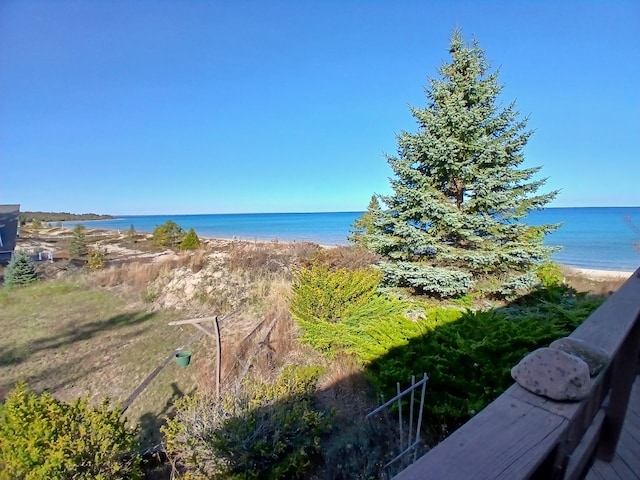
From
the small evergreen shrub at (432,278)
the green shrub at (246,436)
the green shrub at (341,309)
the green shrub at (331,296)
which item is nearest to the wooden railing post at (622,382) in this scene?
the green shrub at (246,436)

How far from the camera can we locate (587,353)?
705mm

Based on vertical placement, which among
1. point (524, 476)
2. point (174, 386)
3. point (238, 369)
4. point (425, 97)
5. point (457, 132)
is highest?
point (425, 97)

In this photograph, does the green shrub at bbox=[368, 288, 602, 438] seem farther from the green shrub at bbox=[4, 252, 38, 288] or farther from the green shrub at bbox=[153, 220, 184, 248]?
the green shrub at bbox=[153, 220, 184, 248]

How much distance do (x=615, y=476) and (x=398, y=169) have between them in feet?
18.0

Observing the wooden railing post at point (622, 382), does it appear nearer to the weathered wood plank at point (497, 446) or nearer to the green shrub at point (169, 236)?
the weathered wood plank at point (497, 446)

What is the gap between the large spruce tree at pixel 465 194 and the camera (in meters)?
5.84

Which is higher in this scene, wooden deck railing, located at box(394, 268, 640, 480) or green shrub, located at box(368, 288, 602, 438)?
wooden deck railing, located at box(394, 268, 640, 480)

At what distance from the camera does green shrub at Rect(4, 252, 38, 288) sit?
11.6 m

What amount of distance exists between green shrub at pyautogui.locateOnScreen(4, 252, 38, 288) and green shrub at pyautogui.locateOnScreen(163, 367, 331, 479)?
12549 millimetres

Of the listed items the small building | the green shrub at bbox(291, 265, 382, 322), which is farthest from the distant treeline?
the green shrub at bbox(291, 265, 382, 322)

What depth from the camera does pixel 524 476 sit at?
20.2 inches

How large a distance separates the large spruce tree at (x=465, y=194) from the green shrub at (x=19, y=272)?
43.5 feet

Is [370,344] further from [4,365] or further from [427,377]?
[4,365]

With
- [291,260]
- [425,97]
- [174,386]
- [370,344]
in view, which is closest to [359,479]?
[370,344]
